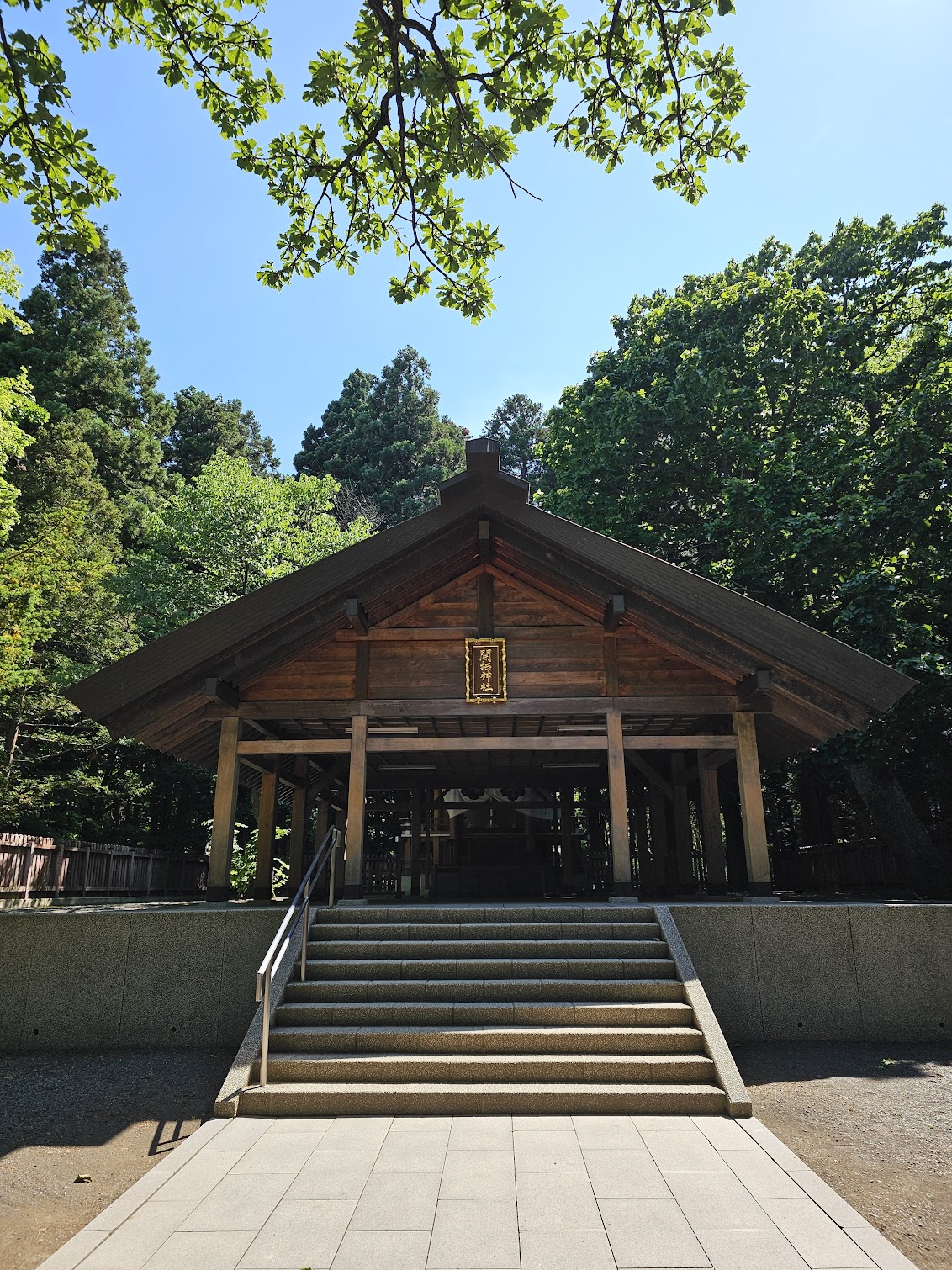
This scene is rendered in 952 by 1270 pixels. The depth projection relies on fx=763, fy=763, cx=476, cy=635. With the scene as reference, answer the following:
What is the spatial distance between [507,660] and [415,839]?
6592mm

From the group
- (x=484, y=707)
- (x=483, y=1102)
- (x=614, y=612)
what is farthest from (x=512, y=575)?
(x=483, y=1102)

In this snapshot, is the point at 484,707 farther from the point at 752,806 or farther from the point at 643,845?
the point at 643,845

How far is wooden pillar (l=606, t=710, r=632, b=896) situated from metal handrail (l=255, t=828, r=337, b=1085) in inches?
130

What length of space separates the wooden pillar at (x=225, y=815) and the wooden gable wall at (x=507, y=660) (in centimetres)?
63

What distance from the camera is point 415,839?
1508cm

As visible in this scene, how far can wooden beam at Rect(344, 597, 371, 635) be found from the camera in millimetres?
9445

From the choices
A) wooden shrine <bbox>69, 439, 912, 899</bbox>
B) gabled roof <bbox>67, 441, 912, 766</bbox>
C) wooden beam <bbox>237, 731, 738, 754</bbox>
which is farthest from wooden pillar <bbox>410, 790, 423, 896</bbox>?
gabled roof <bbox>67, 441, 912, 766</bbox>

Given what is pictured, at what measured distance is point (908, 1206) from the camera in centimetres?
395

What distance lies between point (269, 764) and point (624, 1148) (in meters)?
8.81

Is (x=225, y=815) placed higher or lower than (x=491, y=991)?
higher

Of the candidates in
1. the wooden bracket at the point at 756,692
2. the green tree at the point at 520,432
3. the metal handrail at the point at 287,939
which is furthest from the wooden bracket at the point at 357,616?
the green tree at the point at 520,432

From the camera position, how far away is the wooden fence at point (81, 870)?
14.5 m

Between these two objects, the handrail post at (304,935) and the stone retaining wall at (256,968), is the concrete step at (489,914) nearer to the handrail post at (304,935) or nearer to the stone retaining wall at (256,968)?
the stone retaining wall at (256,968)

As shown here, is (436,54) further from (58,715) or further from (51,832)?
(51,832)
